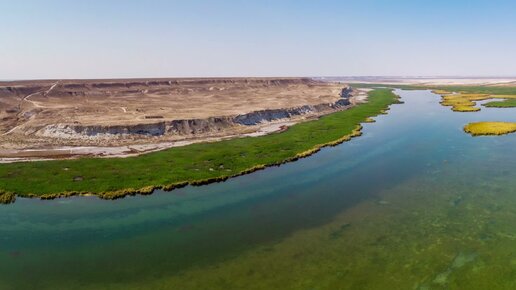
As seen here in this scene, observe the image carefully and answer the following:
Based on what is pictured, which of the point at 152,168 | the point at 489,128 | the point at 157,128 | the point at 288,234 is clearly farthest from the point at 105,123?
the point at 489,128

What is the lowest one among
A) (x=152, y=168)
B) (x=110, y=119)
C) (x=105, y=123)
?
(x=152, y=168)

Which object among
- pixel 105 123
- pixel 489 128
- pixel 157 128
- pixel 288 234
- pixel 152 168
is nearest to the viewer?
pixel 288 234

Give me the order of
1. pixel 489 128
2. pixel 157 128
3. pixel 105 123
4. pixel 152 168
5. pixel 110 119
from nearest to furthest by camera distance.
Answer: pixel 152 168 < pixel 157 128 < pixel 105 123 < pixel 489 128 < pixel 110 119

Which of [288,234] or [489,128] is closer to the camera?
[288,234]

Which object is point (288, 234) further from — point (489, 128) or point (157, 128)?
point (489, 128)

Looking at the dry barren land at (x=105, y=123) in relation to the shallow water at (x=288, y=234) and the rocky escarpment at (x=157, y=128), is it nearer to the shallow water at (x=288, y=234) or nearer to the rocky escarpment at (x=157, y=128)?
the rocky escarpment at (x=157, y=128)
